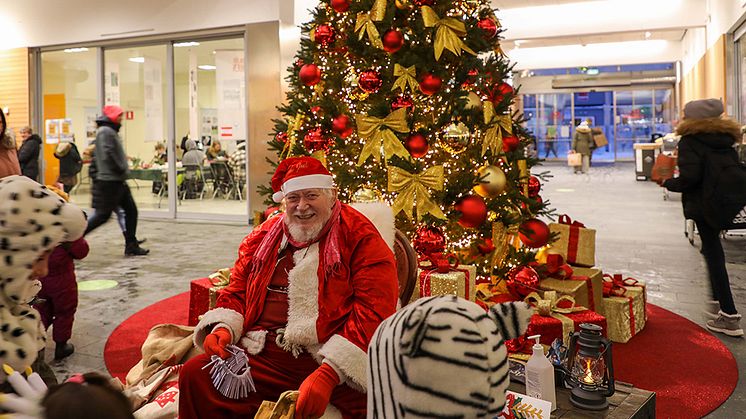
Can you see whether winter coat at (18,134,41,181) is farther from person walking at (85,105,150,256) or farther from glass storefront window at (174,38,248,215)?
glass storefront window at (174,38,248,215)

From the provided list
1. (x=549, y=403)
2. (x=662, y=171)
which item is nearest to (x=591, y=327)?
(x=549, y=403)

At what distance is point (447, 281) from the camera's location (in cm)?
330

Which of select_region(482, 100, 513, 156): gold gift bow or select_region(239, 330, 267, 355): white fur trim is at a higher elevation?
select_region(482, 100, 513, 156): gold gift bow

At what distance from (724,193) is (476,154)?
1455mm

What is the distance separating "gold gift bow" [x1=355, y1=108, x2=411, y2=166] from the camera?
3549 millimetres

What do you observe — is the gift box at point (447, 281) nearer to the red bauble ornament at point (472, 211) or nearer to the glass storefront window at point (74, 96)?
the red bauble ornament at point (472, 211)

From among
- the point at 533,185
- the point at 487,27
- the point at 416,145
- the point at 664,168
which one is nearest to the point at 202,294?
the point at 416,145

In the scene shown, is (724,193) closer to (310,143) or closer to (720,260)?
Result: (720,260)

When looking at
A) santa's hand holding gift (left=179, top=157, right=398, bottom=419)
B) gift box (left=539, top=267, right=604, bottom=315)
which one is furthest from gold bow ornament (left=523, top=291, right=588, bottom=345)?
santa's hand holding gift (left=179, top=157, right=398, bottom=419)

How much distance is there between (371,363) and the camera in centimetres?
102

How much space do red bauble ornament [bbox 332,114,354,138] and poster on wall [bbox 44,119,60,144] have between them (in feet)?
30.2

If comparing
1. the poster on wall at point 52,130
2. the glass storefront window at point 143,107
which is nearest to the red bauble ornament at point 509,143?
the glass storefront window at point 143,107

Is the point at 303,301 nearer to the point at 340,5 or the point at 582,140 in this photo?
the point at 340,5

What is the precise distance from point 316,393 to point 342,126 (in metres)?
2.12
